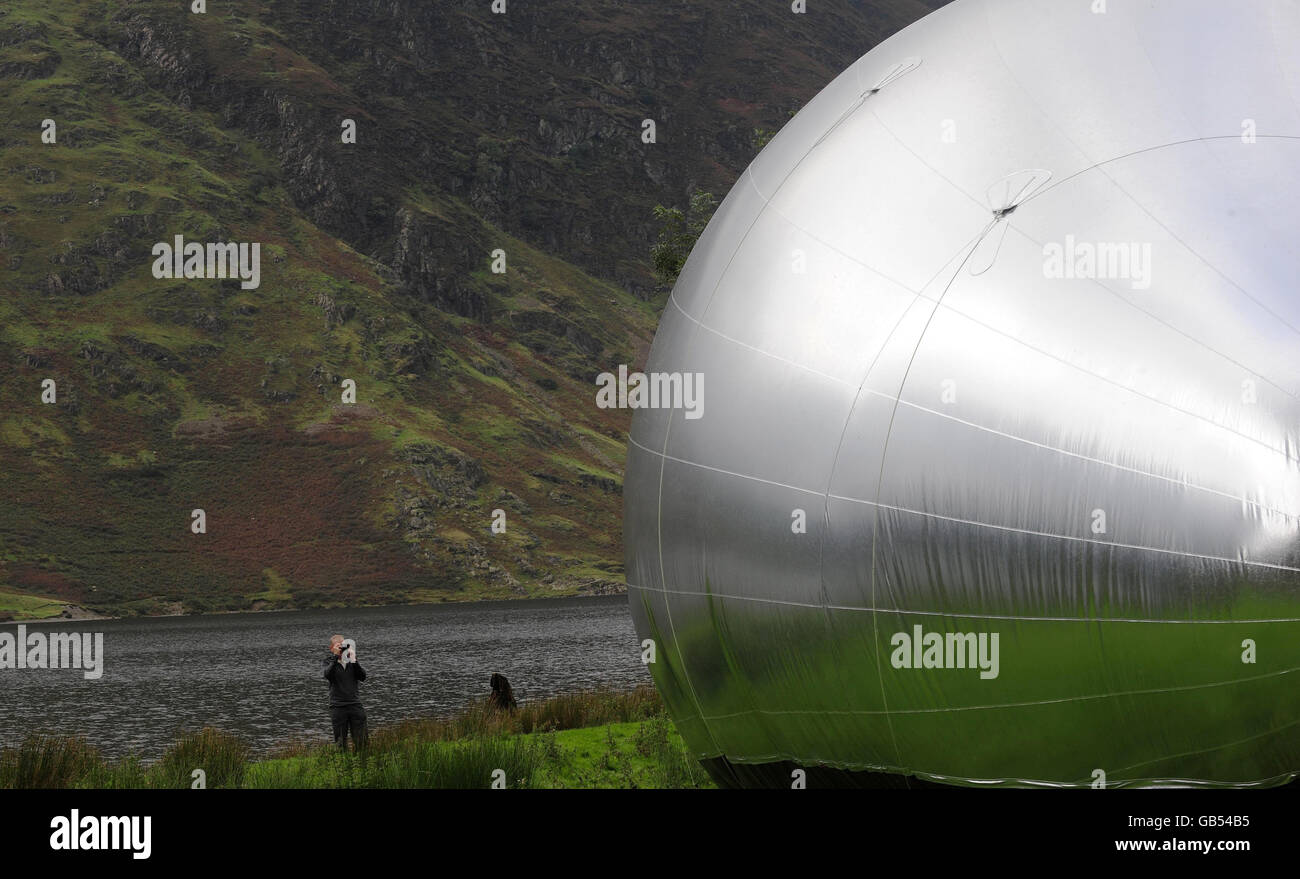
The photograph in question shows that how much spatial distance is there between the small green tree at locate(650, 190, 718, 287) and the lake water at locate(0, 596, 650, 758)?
13692mm

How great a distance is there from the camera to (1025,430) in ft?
20.3

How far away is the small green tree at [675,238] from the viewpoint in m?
26.2

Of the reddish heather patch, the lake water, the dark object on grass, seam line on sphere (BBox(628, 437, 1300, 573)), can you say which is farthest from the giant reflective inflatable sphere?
the reddish heather patch

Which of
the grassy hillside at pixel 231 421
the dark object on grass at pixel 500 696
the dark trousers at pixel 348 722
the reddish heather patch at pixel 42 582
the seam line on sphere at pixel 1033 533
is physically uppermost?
the grassy hillside at pixel 231 421

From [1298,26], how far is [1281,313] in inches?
75.1

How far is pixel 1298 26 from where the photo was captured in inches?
273

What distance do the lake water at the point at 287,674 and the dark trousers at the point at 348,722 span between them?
11.7 metres

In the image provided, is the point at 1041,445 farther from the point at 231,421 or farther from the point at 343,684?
the point at 231,421

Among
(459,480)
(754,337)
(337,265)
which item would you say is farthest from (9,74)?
(754,337)

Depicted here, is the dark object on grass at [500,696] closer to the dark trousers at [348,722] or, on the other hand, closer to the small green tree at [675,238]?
the dark trousers at [348,722]

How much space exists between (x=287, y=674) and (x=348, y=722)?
149 feet

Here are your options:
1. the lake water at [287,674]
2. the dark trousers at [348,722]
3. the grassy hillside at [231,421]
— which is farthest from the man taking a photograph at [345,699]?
the grassy hillside at [231,421]

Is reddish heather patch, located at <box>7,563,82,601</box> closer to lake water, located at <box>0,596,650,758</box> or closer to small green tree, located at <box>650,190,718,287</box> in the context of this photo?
lake water, located at <box>0,596,650,758</box>
